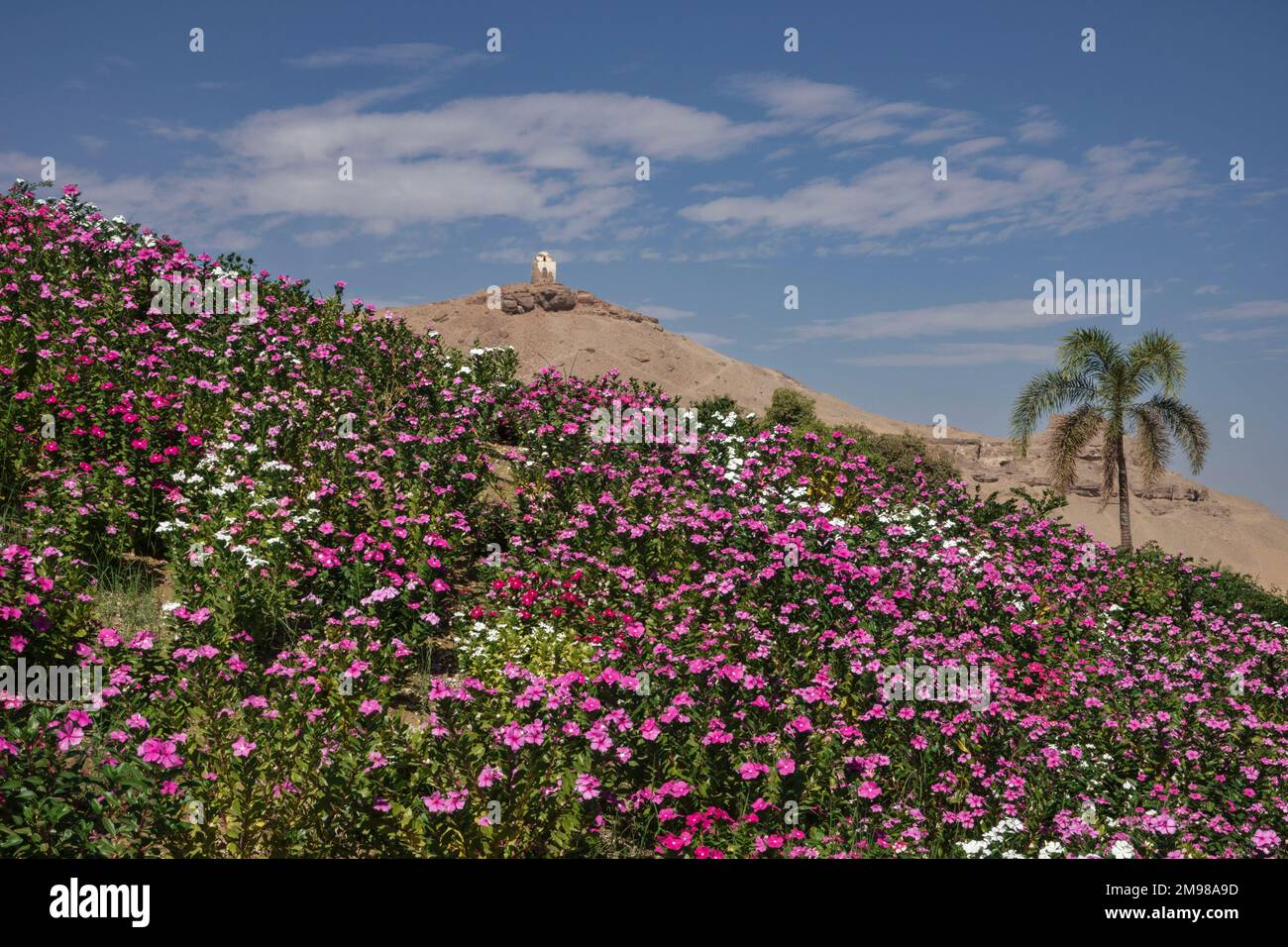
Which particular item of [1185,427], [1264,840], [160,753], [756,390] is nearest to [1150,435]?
[1185,427]

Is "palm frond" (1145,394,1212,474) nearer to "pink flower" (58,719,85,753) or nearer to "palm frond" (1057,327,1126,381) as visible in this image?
"palm frond" (1057,327,1126,381)

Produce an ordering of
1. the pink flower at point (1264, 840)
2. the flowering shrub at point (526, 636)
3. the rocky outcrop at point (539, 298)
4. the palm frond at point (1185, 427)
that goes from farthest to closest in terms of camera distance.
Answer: the rocky outcrop at point (539, 298) < the palm frond at point (1185, 427) < the pink flower at point (1264, 840) < the flowering shrub at point (526, 636)

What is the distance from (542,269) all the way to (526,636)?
67.2 m

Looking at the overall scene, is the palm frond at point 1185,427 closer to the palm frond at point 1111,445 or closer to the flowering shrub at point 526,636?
the palm frond at point 1111,445

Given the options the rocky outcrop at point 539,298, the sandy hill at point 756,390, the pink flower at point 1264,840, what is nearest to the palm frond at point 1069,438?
the pink flower at point 1264,840

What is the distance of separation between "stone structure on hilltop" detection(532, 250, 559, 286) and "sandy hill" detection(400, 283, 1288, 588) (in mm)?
825

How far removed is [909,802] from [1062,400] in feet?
58.4

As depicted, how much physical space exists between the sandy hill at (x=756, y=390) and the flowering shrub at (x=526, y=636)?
33.4 meters

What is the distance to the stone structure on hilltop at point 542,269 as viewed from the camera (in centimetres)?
7125

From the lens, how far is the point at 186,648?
5.67 metres

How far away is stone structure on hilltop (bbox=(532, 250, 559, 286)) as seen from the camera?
234 ft

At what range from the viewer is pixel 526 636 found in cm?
744

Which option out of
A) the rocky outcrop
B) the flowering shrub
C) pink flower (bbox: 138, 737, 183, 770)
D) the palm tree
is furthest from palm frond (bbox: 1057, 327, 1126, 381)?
the rocky outcrop

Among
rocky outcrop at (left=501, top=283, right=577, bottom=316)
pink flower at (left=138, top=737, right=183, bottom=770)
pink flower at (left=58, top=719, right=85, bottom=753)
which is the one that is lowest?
pink flower at (left=138, top=737, right=183, bottom=770)
